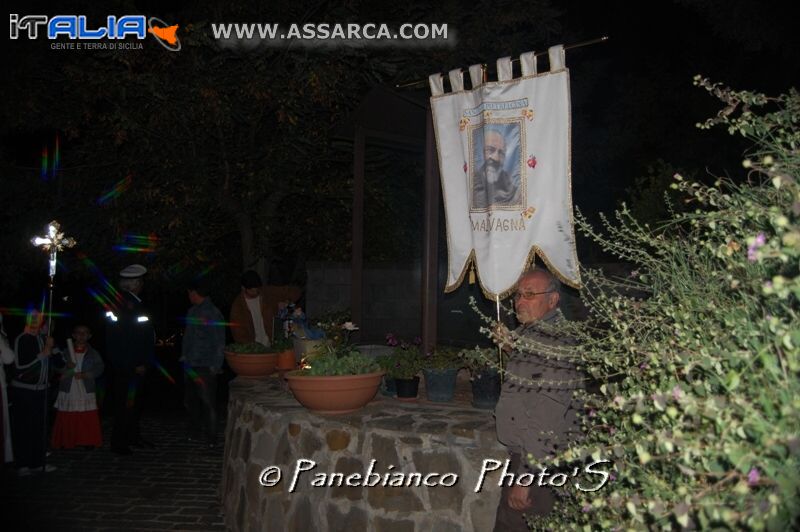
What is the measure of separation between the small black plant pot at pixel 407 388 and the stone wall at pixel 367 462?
0.12m

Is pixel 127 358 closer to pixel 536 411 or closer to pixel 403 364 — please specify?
pixel 403 364

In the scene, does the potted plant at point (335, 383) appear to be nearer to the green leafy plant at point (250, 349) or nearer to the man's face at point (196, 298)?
the green leafy plant at point (250, 349)

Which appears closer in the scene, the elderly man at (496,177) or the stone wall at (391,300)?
the elderly man at (496,177)

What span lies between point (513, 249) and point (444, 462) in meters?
1.69

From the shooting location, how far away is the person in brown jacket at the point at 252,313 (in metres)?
7.67

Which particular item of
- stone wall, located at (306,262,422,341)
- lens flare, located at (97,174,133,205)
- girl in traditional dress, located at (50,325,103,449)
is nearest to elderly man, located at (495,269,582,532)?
stone wall, located at (306,262,422,341)

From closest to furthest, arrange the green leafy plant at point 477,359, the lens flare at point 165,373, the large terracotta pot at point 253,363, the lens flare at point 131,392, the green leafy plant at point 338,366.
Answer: the green leafy plant at point 338,366
the green leafy plant at point 477,359
the large terracotta pot at point 253,363
the lens flare at point 131,392
the lens flare at point 165,373

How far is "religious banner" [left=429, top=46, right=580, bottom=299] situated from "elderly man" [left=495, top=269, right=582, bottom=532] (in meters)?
1.10

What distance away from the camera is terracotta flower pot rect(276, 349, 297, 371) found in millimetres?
6562

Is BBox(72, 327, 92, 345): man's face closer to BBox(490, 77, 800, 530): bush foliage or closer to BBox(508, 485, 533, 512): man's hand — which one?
BBox(508, 485, 533, 512): man's hand

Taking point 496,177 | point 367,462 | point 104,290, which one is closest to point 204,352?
point 367,462

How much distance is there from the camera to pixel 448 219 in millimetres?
5371

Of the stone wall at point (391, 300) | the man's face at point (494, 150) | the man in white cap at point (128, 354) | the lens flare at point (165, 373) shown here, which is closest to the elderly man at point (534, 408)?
the man's face at point (494, 150)

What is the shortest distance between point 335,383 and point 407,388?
859mm
